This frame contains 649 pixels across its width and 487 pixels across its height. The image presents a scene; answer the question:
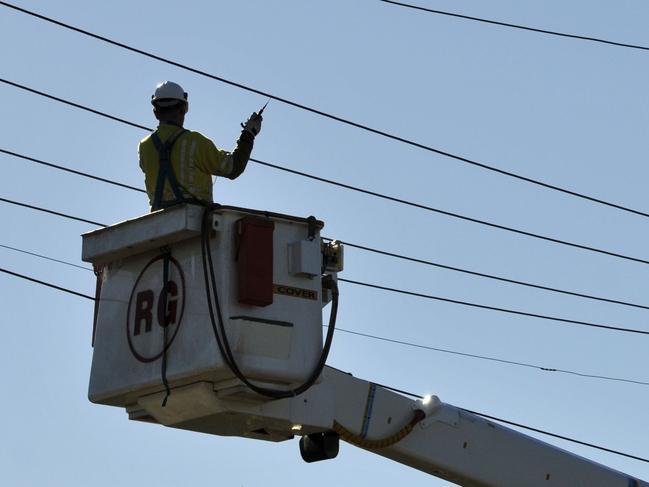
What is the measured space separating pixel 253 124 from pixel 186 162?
0.54 meters

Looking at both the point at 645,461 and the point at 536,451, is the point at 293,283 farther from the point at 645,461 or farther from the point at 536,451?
the point at 645,461

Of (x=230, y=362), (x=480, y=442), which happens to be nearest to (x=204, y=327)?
(x=230, y=362)

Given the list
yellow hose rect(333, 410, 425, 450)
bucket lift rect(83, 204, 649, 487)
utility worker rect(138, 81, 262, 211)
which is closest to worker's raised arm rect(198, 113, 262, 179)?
utility worker rect(138, 81, 262, 211)

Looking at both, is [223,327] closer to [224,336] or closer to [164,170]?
[224,336]

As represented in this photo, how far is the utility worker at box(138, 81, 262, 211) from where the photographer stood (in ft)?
38.4

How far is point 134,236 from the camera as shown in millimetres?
11617

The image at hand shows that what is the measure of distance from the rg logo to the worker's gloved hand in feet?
3.24

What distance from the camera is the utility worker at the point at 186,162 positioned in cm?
1171

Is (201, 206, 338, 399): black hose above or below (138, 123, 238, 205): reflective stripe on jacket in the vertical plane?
below

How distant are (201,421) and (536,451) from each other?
3134 mm

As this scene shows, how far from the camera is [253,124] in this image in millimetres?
11633

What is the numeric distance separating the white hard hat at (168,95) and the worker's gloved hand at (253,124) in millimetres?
612

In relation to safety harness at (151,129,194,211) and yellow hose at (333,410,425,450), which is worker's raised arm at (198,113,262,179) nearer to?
safety harness at (151,129,194,211)

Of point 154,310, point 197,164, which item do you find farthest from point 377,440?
point 197,164
